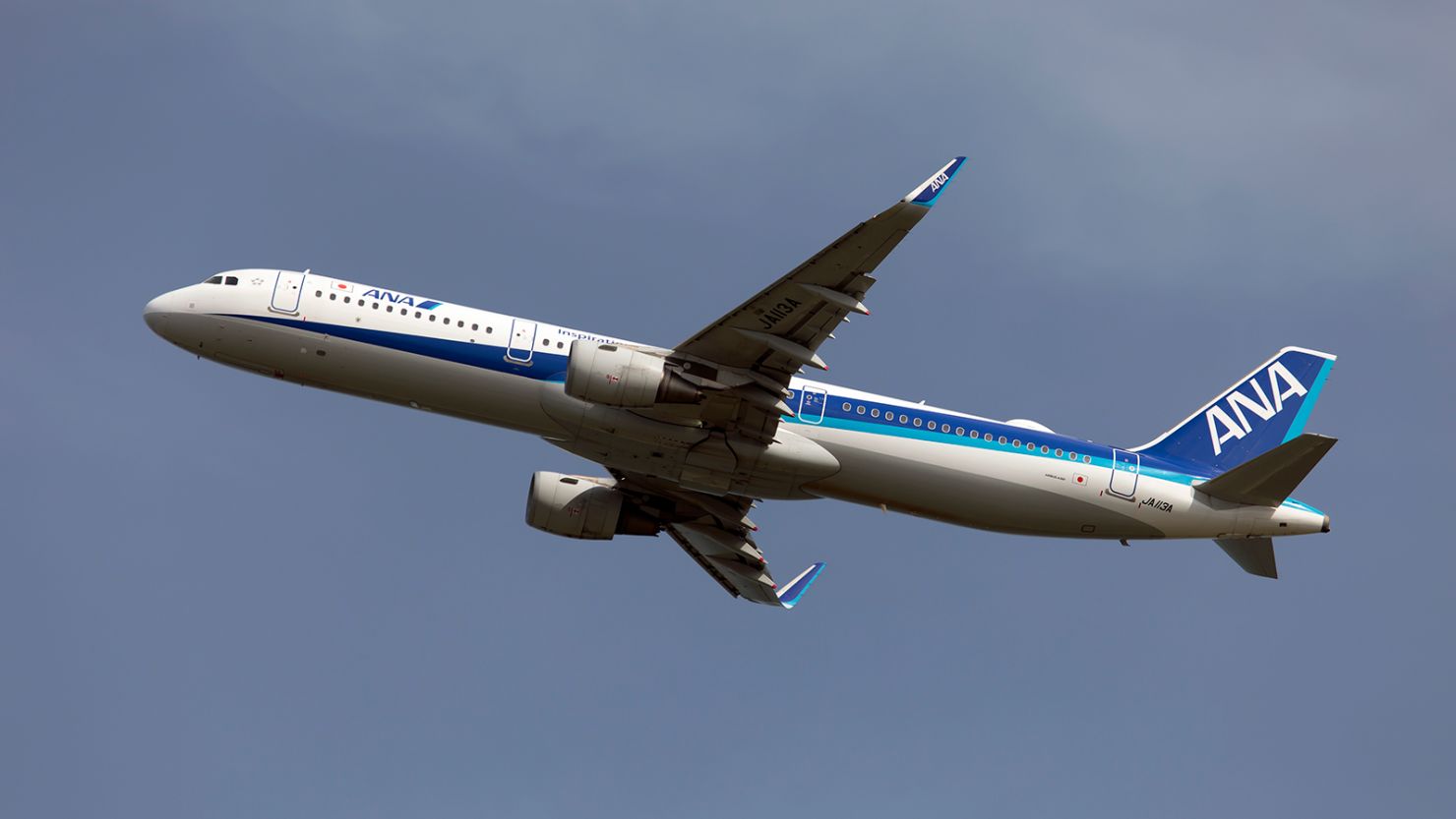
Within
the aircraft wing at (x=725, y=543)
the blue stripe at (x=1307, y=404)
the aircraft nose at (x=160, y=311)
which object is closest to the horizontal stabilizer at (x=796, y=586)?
the aircraft wing at (x=725, y=543)

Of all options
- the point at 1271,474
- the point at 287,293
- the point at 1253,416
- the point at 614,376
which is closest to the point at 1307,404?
the point at 1253,416

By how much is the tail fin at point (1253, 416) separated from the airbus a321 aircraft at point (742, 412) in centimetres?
94

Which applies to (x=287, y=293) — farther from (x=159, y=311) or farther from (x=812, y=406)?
(x=812, y=406)

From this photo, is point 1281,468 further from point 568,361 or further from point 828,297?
point 568,361

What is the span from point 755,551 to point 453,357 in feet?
50.1

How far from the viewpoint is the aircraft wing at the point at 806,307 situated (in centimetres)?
3975

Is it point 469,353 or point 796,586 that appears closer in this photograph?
point 469,353

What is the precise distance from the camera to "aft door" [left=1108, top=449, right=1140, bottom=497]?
49.1 m

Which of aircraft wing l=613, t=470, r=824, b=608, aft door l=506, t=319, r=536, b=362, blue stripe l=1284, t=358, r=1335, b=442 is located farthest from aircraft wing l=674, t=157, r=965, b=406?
blue stripe l=1284, t=358, r=1335, b=442

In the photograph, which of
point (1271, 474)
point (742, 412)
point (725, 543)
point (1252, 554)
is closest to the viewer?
point (742, 412)

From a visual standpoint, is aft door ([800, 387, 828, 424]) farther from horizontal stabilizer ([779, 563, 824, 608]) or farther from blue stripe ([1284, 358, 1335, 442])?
blue stripe ([1284, 358, 1335, 442])

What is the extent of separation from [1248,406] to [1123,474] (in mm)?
7046

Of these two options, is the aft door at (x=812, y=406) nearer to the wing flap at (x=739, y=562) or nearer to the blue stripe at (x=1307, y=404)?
the wing flap at (x=739, y=562)

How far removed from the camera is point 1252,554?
5041cm
